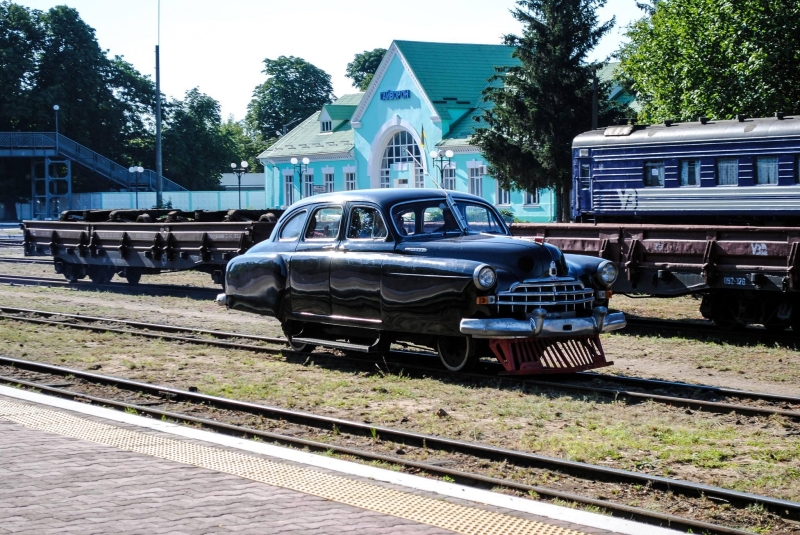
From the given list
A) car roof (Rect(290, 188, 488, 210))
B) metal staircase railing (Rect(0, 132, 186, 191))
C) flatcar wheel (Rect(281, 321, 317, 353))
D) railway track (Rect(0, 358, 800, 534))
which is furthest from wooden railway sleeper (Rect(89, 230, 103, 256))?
metal staircase railing (Rect(0, 132, 186, 191))

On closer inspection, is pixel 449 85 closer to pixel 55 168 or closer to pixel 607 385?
pixel 55 168

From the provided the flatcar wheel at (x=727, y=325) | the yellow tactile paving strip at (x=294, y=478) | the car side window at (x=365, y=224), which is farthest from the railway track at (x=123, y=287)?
the yellow tactile paving strip at (x=294, y=478)

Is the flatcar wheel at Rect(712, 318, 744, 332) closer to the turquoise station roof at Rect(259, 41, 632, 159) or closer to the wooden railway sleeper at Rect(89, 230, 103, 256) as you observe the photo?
the wooden railway sleeper at Rect(89, 230, 103, 256)

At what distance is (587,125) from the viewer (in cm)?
4034

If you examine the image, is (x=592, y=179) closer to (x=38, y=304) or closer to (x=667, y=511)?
(x=38, y=304)

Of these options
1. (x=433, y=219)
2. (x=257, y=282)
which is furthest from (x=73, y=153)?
(x=433, y=219)

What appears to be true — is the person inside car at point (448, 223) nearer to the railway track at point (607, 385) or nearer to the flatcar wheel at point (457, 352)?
the flatcar wheel at point (457, 352)

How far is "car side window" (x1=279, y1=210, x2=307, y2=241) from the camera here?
13.0 m

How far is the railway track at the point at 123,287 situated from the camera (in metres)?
23.1

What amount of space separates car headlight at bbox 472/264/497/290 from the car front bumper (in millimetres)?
340

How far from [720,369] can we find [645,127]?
12.8m

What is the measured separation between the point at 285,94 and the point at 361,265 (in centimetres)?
9078

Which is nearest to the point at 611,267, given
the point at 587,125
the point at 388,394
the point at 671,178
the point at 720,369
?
the point at 720,369

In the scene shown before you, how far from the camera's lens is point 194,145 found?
3258 inches
